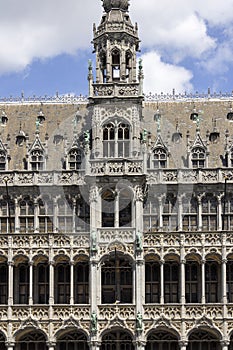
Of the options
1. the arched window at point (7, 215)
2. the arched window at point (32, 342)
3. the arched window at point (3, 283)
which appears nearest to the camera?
the arched window at point (32, 342)

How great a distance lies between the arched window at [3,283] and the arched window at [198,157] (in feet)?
53.4

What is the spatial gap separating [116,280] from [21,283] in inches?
285

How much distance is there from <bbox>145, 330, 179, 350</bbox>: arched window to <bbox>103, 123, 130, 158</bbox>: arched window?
13387 mm

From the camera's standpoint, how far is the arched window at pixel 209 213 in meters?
69.2

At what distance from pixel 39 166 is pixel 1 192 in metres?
3.58

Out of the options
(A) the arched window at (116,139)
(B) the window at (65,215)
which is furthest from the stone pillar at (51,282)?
(A) the arched window at (116,139)

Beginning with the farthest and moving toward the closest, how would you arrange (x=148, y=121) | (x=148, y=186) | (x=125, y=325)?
1. (x=148, y=121)
2. (x=148, y=186)
3. (x=125, y=325)

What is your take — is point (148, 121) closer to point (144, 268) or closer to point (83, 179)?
point (83, 179)

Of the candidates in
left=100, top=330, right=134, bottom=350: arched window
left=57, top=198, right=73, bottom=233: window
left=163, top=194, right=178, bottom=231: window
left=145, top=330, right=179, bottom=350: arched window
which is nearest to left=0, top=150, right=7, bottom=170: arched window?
left=57, top=198, right=73, bottom=233: window

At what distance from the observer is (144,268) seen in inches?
2648

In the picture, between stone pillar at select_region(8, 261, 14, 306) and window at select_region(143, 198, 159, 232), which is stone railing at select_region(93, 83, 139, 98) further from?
stone pillar at select_region(8, 261, 14, 306)

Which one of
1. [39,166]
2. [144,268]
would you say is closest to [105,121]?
[39,166]

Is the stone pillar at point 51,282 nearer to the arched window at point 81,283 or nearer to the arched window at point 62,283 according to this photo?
the arched window at point 62,283

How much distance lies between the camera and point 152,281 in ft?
225
